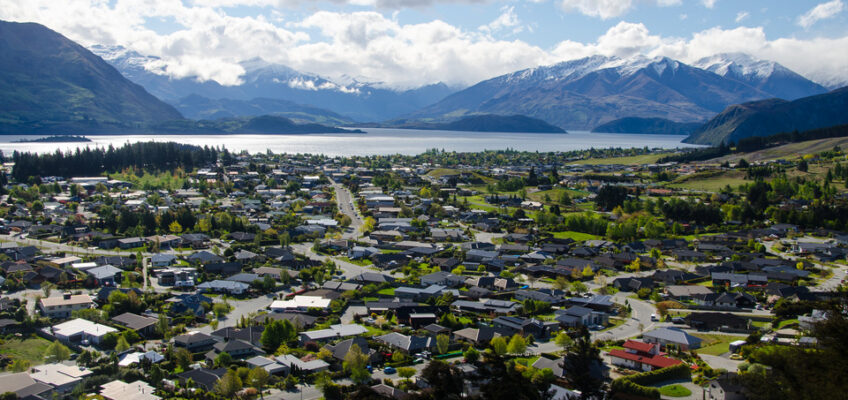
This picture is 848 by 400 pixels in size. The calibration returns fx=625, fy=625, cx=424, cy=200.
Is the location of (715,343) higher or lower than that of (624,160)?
lower

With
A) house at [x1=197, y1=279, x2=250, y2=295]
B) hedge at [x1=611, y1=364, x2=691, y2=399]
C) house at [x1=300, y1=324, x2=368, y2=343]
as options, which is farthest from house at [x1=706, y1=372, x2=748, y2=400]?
house at [x1=197, y1=279, x2=250, y2=295]

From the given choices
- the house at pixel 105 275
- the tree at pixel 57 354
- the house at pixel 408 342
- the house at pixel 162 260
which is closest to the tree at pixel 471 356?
the house at pixel 408 342

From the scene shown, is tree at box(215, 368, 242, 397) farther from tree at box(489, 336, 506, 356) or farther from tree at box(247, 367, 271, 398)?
tree at box(489, 336, 506, 356)

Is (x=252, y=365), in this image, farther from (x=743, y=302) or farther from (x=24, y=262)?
(x=743, y=302)

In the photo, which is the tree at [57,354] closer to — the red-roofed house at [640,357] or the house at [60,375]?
the house at [60,375]

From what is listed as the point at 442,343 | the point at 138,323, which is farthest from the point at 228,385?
the point at 138,323

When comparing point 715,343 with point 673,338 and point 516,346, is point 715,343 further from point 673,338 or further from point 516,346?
point 516,346

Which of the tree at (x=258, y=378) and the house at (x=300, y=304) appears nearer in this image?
the tree at (x=258, y=378)
